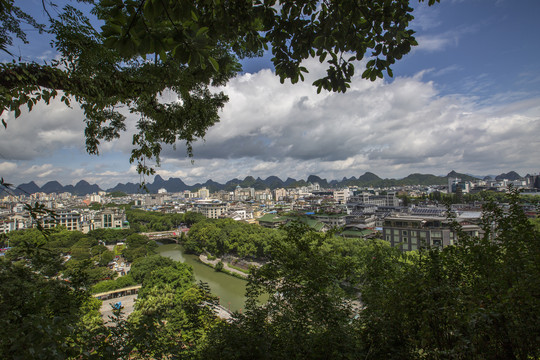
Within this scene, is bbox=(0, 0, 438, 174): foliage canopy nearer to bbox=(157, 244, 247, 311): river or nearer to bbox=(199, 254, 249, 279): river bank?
bbox=(157, 244, 247, 311): river

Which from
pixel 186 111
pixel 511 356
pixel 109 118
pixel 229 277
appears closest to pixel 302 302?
pixel 511 356

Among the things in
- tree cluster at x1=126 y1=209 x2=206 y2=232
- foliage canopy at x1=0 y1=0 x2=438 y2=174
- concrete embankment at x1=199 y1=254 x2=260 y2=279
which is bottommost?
concrete embankment at x1=199 y1=254 x2=260 y2=279

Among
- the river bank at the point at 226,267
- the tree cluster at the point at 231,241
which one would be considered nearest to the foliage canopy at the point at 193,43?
the river bank at the point at 226,267

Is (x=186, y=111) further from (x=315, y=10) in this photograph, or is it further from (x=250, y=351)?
(x=250, y=351)

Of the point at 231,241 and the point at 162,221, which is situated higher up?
the point at 231,241

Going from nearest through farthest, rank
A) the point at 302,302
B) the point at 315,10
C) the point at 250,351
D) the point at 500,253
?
the point at 315,10 < the point at 500,253 < the point at 250,351 < the point at 302,302

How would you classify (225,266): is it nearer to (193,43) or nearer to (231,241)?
(231,241)

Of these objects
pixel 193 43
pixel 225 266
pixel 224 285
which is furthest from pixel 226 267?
pixel 193 43

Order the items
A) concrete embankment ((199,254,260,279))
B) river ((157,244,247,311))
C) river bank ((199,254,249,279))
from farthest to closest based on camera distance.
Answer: concrete embankment ((199,254,260,279)) → river bank ((199,254,249,279)) → river ((157,244,247,311))

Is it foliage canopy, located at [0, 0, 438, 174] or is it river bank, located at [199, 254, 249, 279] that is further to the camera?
river bank, located at [199, 254, 249, 279]

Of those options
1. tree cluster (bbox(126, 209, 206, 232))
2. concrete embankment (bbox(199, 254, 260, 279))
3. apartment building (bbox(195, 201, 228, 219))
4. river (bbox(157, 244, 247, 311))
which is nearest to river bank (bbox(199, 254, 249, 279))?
concrete embankment (bbox(199, 254, 260, 279))

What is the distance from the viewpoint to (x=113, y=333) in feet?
6.85

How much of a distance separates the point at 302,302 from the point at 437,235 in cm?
1634

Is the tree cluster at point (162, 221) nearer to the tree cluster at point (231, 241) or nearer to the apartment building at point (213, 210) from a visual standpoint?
the apartment building at point (213, 210)
